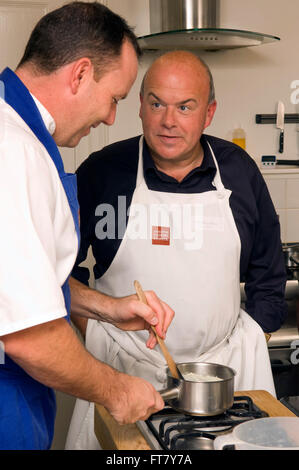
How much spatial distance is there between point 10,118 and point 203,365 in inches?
23.8

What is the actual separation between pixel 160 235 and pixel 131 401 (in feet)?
2.47

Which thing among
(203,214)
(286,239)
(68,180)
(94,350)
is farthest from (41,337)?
(286,239)

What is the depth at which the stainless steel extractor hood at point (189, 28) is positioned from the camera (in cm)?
267

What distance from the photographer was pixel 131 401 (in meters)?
1.01

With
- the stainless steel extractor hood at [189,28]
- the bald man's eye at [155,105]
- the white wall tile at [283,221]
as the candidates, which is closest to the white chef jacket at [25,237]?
the bald man's eye at [155,105]

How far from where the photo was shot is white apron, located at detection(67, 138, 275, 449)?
1.61 meters

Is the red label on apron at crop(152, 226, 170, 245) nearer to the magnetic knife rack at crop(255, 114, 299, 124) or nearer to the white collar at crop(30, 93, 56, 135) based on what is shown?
the white collar at crop(30, 93, 56, 135)

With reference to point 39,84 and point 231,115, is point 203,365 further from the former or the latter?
point 231,115

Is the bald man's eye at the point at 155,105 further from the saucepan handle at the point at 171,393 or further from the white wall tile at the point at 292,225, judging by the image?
the white wall tile at the point at 292,225

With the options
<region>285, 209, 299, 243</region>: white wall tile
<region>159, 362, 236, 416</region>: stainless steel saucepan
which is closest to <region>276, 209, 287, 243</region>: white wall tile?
<region>285, 209, 299, 243</region>: white wall tile

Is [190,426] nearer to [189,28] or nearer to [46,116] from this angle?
[46,116]

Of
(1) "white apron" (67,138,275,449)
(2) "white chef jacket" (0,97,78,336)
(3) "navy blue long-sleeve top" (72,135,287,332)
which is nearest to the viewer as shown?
(2) "white chef jacket" (0,97,78,336)

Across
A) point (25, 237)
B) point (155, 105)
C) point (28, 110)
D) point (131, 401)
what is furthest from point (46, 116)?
point (155, 105)

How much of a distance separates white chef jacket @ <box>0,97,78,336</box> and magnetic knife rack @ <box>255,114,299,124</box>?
2.34 m
